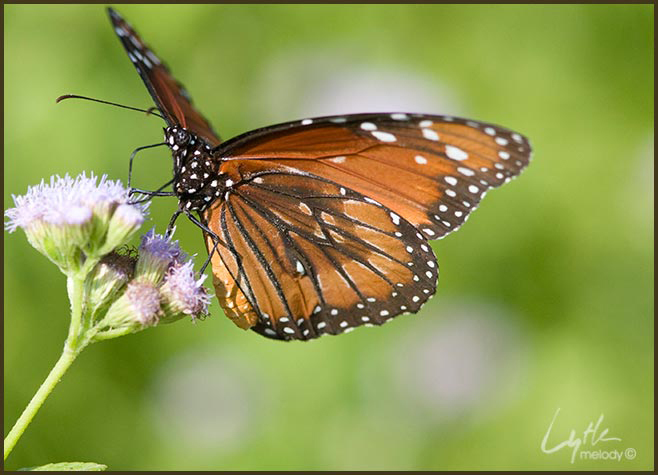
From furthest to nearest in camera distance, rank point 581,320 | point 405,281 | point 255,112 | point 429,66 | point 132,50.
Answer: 1. point 429,66
2. point 255,112
3. point 581,320
4. point 405,281
5. point 132,50

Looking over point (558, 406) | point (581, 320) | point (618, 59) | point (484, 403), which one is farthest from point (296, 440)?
→ point (618, 59)

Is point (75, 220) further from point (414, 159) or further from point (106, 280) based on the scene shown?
point (414, 159)

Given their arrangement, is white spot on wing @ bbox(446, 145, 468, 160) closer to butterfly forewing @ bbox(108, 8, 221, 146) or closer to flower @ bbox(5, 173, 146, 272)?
butterfly forewing @ bbox(108, 8, 221, 146)

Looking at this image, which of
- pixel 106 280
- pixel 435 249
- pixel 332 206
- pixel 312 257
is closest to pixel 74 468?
pixel 106 280

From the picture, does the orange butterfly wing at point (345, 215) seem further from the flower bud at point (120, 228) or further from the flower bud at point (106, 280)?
the flower bud at point (120, 228)

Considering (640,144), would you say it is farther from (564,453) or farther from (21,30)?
(21,30)

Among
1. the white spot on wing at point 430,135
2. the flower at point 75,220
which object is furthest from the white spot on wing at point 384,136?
the flower at point 75,220

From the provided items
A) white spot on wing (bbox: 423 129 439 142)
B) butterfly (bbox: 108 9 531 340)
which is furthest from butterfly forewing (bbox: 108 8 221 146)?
white spot on wing (bbox: 423 129 439 142)
